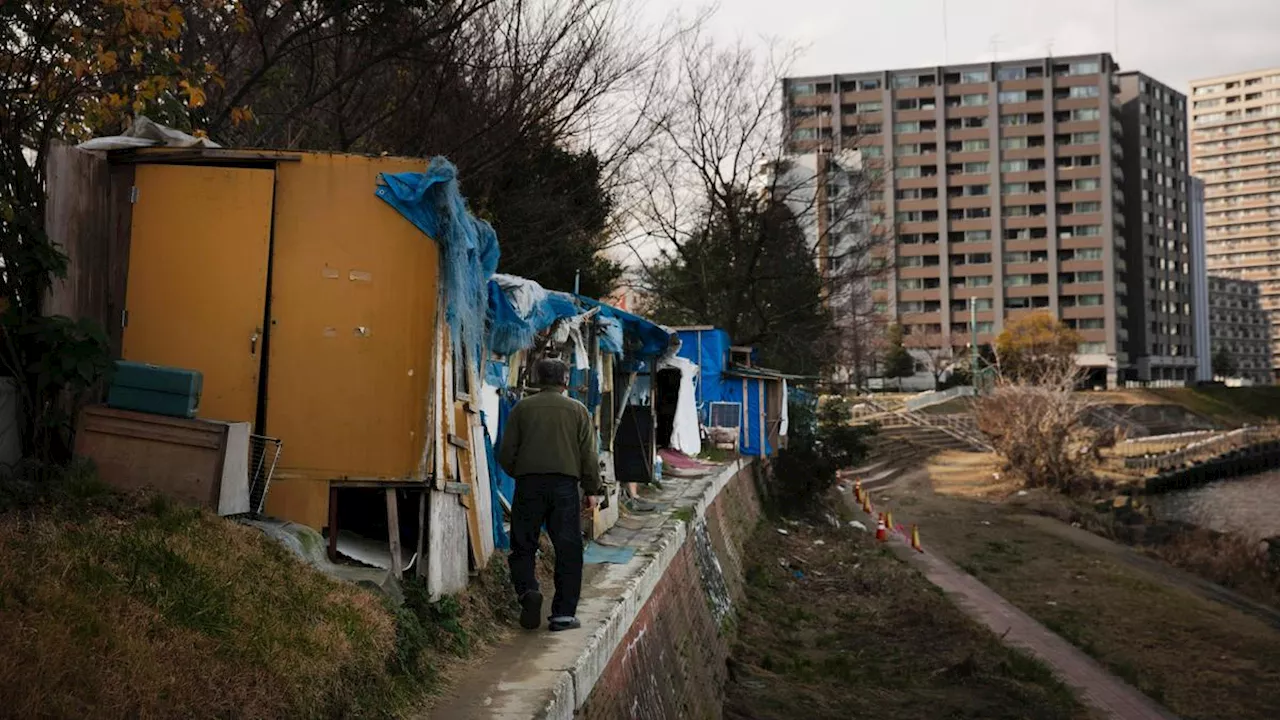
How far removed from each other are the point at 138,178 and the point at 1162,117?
102 meters

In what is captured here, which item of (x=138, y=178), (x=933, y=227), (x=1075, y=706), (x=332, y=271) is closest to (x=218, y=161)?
(x=138, y=178)

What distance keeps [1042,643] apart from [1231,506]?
33.9 m

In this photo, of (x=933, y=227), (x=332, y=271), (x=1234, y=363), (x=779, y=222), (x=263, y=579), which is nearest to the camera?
(x=263, y=579)

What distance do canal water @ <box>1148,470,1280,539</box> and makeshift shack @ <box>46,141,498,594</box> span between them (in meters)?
34.8

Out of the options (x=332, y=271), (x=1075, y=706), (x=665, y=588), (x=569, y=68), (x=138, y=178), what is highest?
(x=569, y=68)

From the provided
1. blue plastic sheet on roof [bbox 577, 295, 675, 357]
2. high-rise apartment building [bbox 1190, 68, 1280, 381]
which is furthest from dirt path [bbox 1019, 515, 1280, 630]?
high-rise apartment building [bbox 1190, 68, 1280, 381]

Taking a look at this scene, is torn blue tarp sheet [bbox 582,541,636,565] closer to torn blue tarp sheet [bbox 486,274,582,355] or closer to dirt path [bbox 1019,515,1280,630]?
torn blue tarp sheet [bbox 486,274,582,355]

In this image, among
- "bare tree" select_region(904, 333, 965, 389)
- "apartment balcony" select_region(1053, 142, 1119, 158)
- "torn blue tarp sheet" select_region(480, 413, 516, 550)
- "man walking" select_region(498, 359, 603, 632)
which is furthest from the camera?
"apartment balcony" select_region(1053, 142, 1119, 158)

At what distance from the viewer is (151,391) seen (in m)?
5.70

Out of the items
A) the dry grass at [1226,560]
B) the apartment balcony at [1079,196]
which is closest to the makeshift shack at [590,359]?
the dry grass at [1226,560]

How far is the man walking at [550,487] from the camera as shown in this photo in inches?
252

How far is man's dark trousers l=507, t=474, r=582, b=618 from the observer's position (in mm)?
6406

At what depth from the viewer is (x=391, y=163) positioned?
6383 mm

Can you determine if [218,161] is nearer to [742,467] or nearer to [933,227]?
[742,467]
